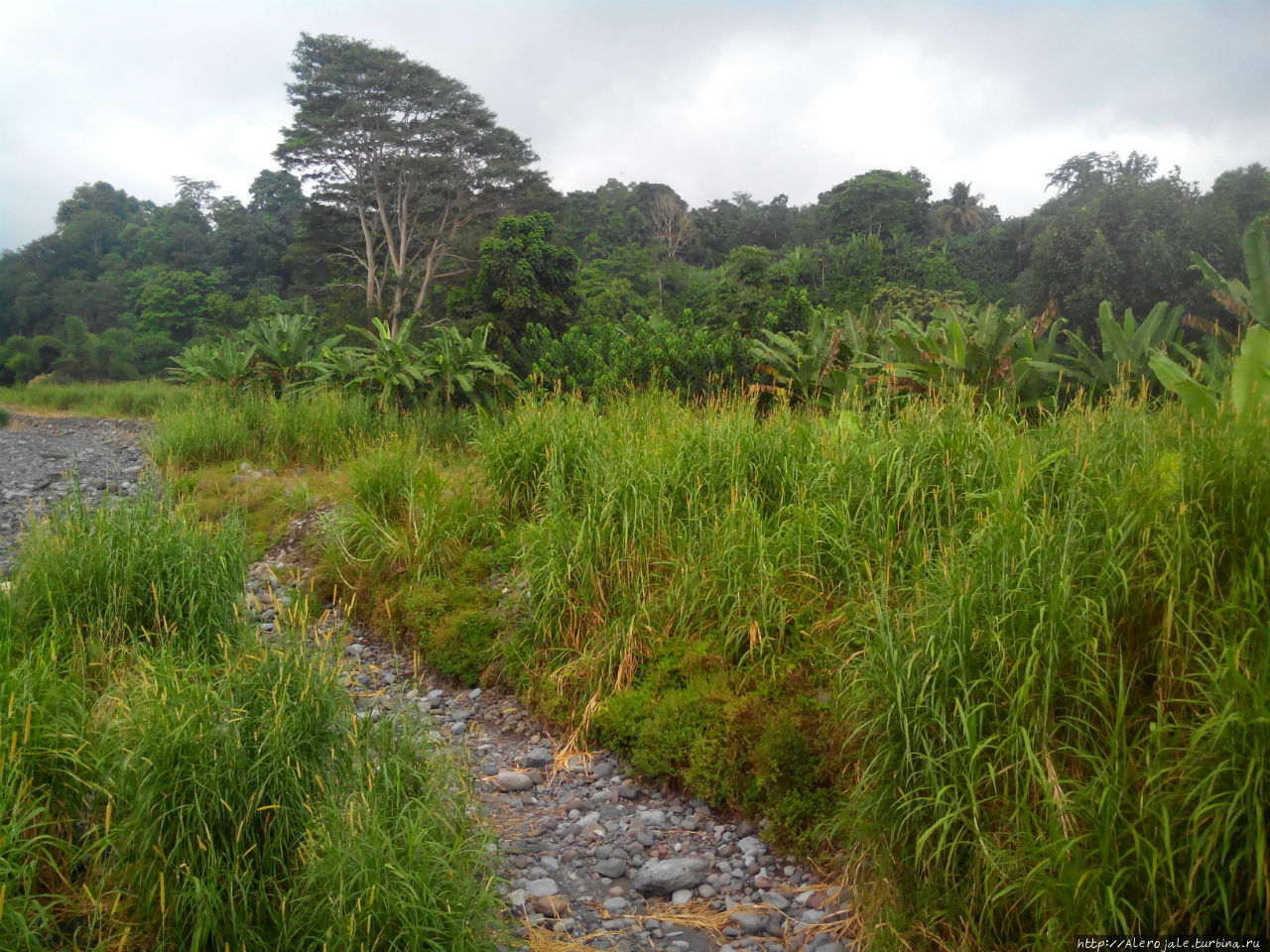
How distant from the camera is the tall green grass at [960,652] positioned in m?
2.33

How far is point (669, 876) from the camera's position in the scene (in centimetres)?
338

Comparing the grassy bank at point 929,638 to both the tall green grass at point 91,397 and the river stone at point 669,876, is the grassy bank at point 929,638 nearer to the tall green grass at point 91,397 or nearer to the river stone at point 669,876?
the river stone at point 669,876

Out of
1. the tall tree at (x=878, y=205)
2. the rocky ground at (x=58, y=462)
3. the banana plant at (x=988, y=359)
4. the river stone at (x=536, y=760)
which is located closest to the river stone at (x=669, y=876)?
Answer: the river stone at (x=536, y=760)

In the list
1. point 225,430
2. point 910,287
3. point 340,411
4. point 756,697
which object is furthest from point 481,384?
point 910,287

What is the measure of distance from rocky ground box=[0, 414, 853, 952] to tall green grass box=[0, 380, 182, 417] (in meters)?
19.8

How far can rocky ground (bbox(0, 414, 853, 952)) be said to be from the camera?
3068 mm

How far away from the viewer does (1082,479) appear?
339cm

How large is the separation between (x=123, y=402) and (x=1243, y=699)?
24.9 m

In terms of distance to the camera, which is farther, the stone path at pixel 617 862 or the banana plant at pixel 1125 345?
the banana plant at pixel 1125 345

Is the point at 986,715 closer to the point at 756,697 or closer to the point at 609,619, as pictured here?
the point at 756,697

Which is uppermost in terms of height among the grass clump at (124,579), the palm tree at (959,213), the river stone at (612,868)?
the palm tree at (959,213)

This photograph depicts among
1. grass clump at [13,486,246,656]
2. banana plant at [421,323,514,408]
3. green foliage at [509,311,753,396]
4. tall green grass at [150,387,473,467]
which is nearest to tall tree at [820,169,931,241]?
green foliage at [509,311,753,396]

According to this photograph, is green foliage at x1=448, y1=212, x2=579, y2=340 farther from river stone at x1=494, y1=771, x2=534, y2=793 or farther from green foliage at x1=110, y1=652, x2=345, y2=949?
green foliage at x1=110, y1=652, x2=345, y2=949

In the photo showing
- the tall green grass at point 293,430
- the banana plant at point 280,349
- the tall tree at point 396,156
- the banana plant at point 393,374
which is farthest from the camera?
the tall tree at point 396,156
